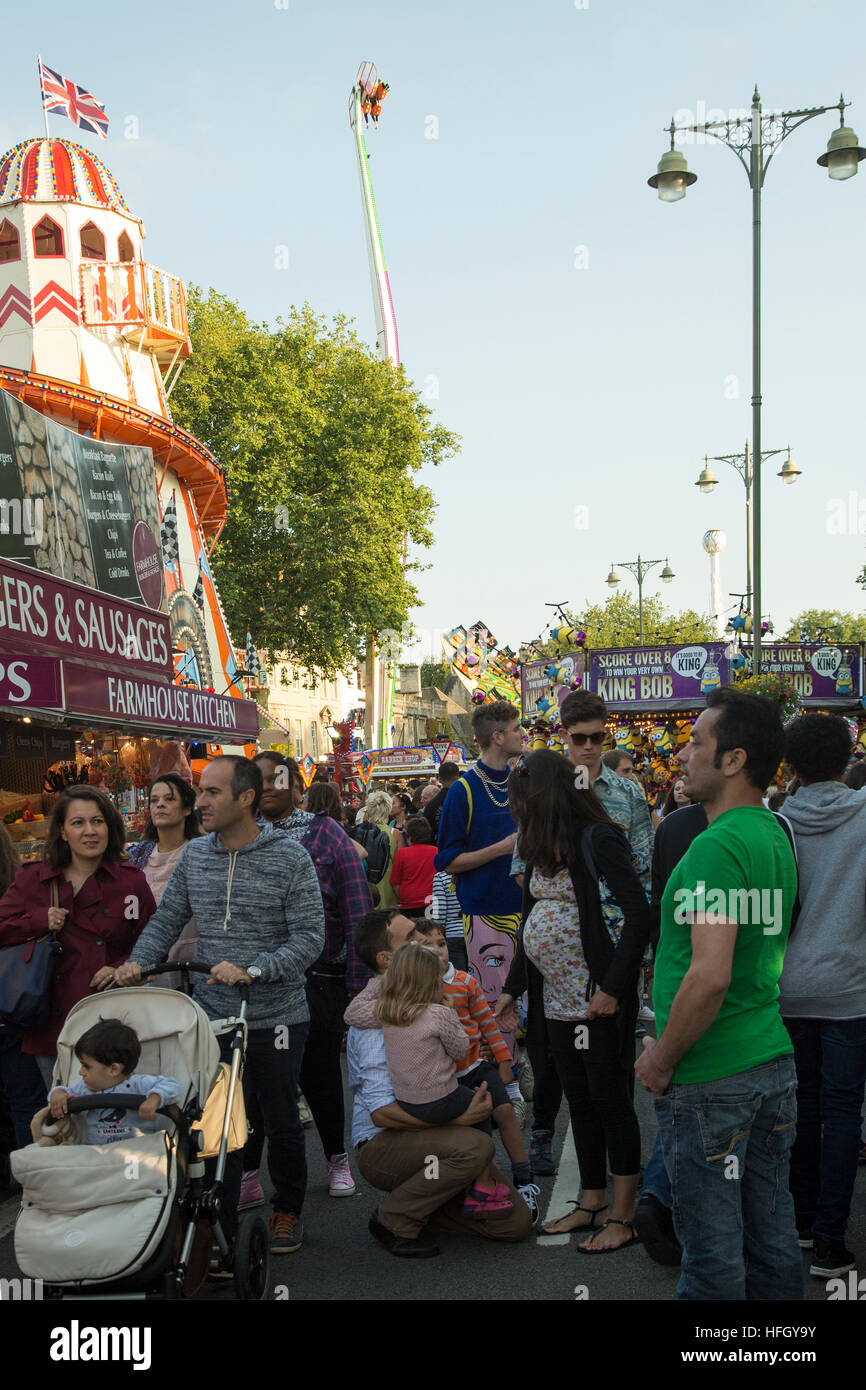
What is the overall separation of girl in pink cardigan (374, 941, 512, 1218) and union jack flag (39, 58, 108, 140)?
85.1ft

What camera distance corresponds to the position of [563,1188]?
5.56m

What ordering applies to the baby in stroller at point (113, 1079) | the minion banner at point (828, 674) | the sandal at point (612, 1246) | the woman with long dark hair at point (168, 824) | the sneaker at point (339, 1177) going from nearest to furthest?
the baby in stroller at point (113, 1079), the sandal at point (612, 1246), the sneaker at point (339, 1177), the woman with long dark hair at point (168, 824), the minion banner at point (828, 674)

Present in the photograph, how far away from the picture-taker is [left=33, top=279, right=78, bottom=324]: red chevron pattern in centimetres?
2569

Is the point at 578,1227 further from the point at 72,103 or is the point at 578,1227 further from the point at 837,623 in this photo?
the point at 837,623

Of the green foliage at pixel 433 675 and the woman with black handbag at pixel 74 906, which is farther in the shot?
the green foliage at pixel 433 675

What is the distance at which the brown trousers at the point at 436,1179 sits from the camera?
4902 mm

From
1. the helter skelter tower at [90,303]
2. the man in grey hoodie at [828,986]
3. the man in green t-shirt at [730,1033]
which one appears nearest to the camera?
the man in green t-shirt at [730,1033]

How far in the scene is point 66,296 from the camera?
25969 millimetres

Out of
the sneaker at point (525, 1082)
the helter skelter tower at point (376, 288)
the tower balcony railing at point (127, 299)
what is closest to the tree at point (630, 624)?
the helter skelter tower at point (376, 288)

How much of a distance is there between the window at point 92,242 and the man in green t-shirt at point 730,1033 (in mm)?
25904

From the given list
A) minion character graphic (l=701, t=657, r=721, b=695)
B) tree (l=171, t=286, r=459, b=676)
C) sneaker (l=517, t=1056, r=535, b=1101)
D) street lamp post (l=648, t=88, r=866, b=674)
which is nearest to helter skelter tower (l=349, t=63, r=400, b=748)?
tree (l=171, t=286, r=459, b=676)

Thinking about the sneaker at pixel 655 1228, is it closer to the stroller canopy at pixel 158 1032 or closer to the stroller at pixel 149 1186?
the stroller at pixel 149 1186

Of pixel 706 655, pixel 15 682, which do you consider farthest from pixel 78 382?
pixel 15 682
